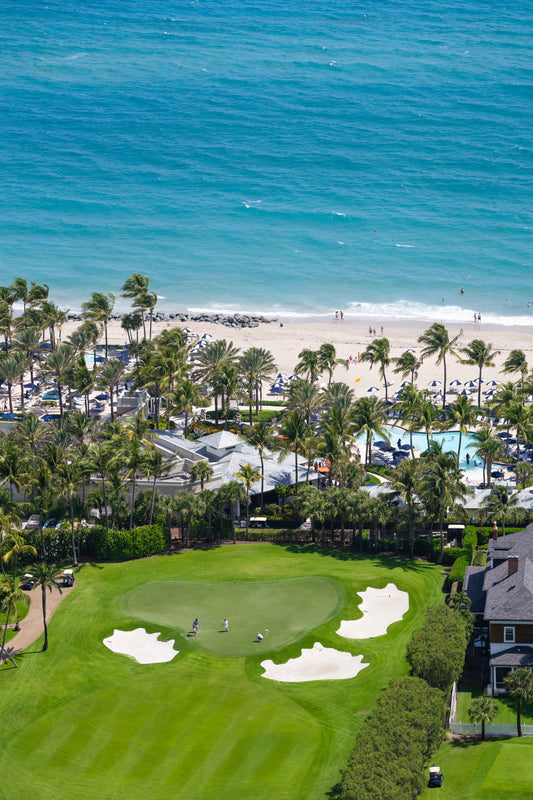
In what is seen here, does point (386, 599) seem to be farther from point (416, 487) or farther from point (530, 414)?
point (530, 414)

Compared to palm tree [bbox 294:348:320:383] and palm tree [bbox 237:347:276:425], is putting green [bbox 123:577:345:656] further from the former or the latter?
palm tree [bbox 294:348:320:383]

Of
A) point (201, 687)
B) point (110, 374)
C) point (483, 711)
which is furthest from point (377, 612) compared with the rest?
point (110, 374)

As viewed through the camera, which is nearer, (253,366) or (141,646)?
(141,646)

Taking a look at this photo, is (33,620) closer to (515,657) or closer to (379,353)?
(515,657)

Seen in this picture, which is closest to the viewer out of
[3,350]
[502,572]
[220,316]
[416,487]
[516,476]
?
[502,572]

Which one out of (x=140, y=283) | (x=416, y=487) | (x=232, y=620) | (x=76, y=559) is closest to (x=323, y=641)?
(x=232, y=620)

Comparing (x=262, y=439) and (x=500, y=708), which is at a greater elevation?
(x=262, y=439)

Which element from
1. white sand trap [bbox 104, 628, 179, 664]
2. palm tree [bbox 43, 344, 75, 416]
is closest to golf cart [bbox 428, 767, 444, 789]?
white sand trap [bbox 104, 628, 179, 664]

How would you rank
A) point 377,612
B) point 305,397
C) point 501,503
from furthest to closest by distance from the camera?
point 305,397 → point 501,503 → point 377,612

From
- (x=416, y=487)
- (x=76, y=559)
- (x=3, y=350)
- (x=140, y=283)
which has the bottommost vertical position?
(x=76, y=559)
